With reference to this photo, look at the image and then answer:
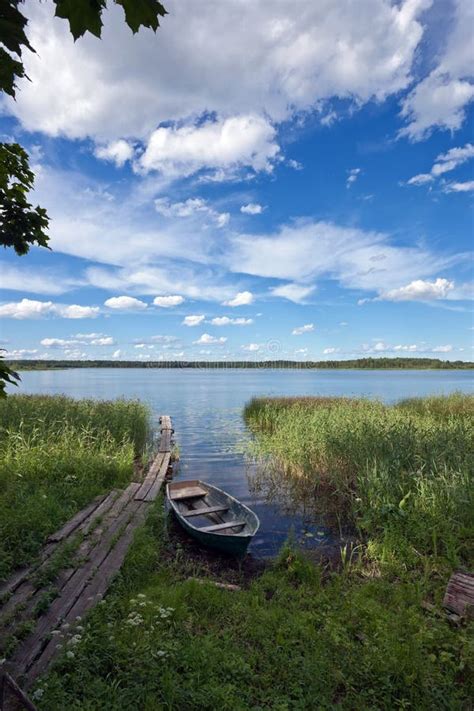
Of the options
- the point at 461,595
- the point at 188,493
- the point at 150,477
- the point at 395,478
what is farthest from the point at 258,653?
the point at 150,477

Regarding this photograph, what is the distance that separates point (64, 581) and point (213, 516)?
15.8 feet

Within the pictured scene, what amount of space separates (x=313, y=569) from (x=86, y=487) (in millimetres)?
5241

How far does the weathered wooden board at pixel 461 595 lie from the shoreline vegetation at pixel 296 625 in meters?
0.17

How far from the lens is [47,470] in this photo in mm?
9383

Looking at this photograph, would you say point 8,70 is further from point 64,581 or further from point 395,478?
point 395,478

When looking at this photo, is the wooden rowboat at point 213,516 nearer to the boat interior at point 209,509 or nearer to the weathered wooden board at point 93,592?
the boat interior at point 209,509

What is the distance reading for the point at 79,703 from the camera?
3.15 m

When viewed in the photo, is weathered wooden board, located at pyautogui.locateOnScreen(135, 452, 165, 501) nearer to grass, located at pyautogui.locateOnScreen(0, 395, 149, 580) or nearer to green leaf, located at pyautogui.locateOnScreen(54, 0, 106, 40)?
grass, located at pyautogui.locateOnScreen(0, 395, 149, 580)

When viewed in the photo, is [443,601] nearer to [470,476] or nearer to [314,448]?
[470,476]

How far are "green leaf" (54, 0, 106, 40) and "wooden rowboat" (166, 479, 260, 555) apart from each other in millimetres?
6899

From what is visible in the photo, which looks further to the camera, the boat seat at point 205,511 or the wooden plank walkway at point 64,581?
the boat seat at point 205,511

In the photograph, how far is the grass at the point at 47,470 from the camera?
21.1 ft

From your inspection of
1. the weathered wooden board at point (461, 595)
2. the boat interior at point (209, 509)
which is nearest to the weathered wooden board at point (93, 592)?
the boat interior at point (209, 509)

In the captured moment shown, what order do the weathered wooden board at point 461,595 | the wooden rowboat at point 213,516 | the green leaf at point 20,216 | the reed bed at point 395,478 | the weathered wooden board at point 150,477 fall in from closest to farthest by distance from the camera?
the green leaf at point 20,216 < the weathered wooden board at point 461,595 < the reed bed at point 395,478 < the wooden rowboat at point 213,516 < the weathered wooden board at point 150,477
